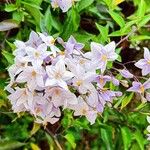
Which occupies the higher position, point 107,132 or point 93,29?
point 93,29

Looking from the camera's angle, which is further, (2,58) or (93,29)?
(93,29)

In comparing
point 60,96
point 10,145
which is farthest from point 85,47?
point 10,145

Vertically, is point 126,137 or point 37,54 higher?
point 37,54

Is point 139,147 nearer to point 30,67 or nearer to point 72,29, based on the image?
point 72,29

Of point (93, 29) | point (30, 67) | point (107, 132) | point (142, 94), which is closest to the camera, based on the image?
point (30, 67)

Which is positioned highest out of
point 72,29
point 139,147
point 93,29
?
point 72,29

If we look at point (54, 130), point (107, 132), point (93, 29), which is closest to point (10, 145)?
point (54, 130)

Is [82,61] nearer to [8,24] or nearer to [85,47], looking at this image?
[85,47]

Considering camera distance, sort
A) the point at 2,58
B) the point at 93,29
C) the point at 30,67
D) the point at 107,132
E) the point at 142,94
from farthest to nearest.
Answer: the point at 93,29 → the point at 107,132 → the point at 2,58 → the point at 142,94 → the point at 30,67
